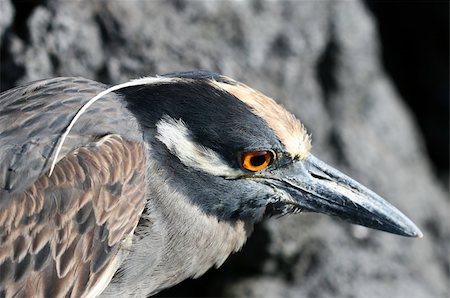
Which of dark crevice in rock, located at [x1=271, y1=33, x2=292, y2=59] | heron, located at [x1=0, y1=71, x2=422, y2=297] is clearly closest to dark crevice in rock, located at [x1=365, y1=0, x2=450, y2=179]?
dark crevice in rock, located at [x1=271, y1=33, x2=292, y2=59]

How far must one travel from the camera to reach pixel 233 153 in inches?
139

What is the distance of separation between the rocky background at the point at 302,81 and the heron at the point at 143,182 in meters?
1.05

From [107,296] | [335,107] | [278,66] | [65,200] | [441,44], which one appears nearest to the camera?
[65,200]

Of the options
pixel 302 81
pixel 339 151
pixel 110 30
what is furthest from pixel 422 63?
pixel 110 30

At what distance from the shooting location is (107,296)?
359cm

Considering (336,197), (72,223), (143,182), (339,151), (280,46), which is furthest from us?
(339,151)

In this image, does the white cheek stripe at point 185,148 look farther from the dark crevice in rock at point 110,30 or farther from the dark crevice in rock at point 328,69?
the dark crevice in rock at point 328,69

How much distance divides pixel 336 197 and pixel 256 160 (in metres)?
0.42

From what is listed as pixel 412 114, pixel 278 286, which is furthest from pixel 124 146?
pixel 412 114

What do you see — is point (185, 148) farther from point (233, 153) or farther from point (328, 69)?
point (328, 69)

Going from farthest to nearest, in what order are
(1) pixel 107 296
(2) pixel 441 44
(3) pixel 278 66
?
(2) pixel 441 44
(3) pixel 278 66
(1) pixel 107 296

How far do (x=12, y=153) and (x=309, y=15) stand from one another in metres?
2.50

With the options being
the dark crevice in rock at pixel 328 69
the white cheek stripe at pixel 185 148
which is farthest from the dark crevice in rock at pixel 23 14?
the dark crevice in rock at pixel 328 69

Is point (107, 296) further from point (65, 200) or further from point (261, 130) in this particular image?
point (261, 130)
